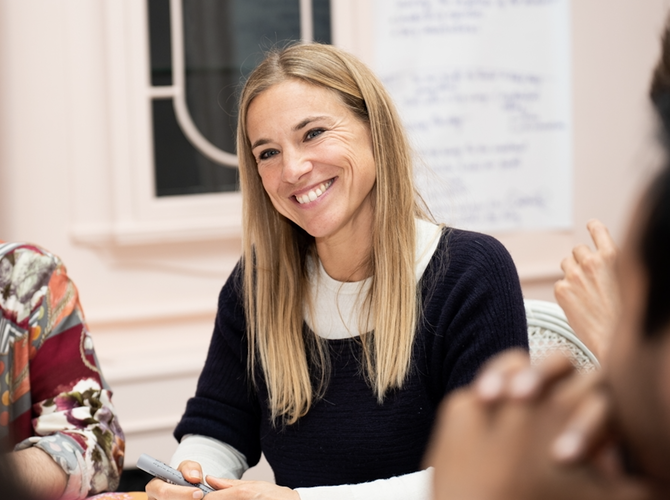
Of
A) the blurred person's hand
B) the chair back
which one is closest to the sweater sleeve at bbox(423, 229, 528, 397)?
the chair back

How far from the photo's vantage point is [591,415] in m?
0.22

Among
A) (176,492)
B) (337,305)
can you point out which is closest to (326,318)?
(337,305)

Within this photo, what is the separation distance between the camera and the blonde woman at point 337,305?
1236 millimetres

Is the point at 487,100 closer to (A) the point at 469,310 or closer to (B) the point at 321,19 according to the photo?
(B) the point at 321,19

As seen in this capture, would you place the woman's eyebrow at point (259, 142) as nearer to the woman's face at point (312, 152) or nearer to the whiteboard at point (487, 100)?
the woman's face at point (312, 152)

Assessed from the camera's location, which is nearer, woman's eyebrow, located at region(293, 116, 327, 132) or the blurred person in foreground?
the blurred person in foreground

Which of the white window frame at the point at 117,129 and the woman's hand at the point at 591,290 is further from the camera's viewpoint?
the white window frame at the point at 117,129

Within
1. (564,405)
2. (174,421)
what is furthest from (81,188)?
(564,405)

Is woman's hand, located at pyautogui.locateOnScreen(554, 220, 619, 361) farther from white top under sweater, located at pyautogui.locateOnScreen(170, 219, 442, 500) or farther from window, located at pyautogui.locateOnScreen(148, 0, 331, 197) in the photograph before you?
window, located at pyautogui.locateOnScreen(148, 0, 331, 197)

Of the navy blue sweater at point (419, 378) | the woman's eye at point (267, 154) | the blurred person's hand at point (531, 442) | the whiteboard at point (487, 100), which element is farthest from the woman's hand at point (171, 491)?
the whiteboard at point (487, 100)

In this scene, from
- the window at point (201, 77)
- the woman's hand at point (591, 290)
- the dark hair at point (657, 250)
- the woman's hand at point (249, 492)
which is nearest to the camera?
Result: the dark hair at point (657, 250)

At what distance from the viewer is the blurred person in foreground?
207 mm

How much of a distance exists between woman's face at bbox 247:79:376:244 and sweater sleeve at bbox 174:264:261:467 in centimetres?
24

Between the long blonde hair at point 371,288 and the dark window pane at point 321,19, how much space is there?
3.47ft
